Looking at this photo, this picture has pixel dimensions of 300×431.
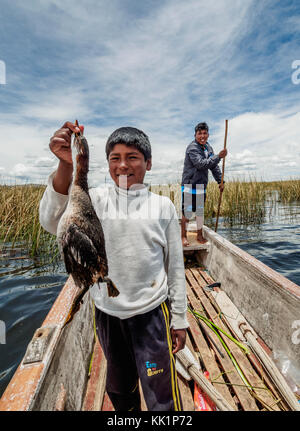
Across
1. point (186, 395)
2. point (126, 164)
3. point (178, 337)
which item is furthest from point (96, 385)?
point (126, 164)

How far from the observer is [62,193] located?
111 cm

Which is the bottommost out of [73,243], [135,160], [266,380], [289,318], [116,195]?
[266,380]

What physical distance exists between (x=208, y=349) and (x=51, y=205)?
272cm

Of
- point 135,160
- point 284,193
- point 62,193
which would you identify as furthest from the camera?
point 284,193

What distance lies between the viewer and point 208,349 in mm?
2775

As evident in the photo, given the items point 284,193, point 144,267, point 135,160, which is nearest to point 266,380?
point 144,267

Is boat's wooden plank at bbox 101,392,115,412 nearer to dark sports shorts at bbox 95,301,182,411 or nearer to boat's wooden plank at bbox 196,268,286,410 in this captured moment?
dark sports shorts at bbox 95,301,182,411

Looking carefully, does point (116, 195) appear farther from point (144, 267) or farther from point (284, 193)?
point (284, 193)

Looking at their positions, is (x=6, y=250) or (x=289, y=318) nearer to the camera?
(x=289, y=318)

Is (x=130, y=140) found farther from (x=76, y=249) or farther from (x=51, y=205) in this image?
(x=76, y=249)

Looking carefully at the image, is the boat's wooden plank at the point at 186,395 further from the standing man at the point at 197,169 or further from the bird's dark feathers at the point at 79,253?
the standing man at the point at 197,169

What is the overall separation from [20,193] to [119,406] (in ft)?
21.8

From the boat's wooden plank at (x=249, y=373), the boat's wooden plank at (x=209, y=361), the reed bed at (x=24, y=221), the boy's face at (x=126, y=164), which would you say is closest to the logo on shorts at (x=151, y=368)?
the boy's face at (x=126, y=164)

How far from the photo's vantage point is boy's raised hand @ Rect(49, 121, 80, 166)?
929mm
